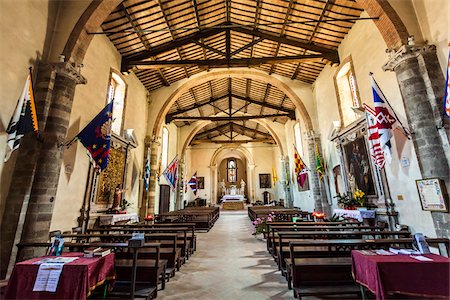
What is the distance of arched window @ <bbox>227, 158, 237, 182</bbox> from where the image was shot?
26.0 metres

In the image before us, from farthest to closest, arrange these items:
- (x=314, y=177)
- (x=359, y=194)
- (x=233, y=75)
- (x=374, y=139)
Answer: (x=233, y=75) → (x=314, y=177) → (x=359, y=194) → (x=374, y=139)

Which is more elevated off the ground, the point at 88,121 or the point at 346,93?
the point at 346,93

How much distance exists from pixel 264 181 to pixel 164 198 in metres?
11.0

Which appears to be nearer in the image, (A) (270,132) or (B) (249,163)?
(A) (270,132)

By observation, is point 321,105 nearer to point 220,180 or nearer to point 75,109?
point 75,109

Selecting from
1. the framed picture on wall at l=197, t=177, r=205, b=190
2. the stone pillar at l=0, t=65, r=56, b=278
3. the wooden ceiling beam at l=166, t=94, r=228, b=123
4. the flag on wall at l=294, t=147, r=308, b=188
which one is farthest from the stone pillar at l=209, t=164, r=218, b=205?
the stone pillar at l=0, t=65, r=56, b=278

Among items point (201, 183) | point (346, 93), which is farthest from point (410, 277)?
point (201, 183)

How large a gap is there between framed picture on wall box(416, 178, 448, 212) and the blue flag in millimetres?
6770

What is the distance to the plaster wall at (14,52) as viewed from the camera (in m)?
3.67

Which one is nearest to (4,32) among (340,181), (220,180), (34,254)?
(34,254)

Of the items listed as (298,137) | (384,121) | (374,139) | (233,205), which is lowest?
(233,205)

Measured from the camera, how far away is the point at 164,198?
12406mm

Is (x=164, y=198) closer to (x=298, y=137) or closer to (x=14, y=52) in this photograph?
(x=298, y=137)

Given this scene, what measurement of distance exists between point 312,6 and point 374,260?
703 cm
